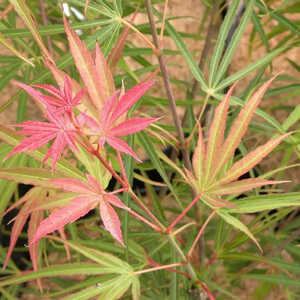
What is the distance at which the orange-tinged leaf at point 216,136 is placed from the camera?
0.98 ft

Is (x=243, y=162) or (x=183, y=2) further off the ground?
(x=183, y=2)

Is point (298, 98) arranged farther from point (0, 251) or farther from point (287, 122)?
point (0, 251)

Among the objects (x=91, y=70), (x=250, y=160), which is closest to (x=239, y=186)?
(x=250, y=160)

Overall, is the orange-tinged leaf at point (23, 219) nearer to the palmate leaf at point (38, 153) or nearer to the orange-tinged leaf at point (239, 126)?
the palmate leaf at point (38, 153)

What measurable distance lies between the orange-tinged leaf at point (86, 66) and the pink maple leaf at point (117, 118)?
0.03 metres

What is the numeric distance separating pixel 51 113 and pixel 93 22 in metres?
0.19

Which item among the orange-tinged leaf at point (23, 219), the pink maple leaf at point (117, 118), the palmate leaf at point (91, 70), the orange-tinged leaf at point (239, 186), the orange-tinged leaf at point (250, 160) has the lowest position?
the orange-tinged leaf at point (23, 219)

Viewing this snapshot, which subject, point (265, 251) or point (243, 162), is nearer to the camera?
point (243, 162)

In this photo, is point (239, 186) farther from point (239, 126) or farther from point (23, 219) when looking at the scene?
point (23, 219)

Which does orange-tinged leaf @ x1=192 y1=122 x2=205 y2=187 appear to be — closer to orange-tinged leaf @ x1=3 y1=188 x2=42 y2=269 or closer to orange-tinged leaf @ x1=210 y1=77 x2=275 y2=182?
orange-tinged leaf @ x1=210 y1=77 x2=275 y2=182

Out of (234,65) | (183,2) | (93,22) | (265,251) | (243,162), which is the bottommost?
(265,251)

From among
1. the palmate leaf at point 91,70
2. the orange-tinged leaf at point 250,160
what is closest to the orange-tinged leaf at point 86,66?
the palmate leaf at point 91,70

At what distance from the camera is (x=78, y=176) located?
0.33 meters

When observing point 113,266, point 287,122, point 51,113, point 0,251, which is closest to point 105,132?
point 51,113
